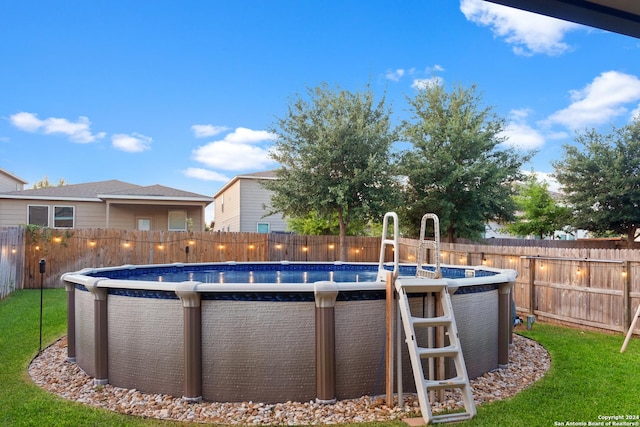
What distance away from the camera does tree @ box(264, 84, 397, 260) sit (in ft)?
45.7

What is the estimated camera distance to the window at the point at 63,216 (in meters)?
17.6

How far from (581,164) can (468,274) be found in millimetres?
13334

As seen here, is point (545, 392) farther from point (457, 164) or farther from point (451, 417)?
point (457, 164)

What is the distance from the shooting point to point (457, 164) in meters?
14.4

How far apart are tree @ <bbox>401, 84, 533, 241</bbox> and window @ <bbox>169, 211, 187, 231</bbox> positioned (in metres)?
9.30

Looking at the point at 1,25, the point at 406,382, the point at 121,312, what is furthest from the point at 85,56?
the point at 406,382

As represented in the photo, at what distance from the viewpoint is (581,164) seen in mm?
17359

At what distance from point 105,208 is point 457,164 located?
549 inches

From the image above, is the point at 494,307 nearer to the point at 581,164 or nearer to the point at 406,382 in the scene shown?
the point at 406,382

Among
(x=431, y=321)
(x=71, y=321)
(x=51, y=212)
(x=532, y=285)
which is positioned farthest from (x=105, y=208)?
(x=431, y=321)

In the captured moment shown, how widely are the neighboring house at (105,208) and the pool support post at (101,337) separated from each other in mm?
12804

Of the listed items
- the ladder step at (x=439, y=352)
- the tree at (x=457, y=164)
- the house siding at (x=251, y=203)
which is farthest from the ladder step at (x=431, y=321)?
the house siding at (x=251, y=203)

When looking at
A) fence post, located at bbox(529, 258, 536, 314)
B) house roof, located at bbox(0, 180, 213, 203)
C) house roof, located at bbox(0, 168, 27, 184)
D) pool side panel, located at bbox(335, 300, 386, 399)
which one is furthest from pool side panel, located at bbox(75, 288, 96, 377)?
house roof, located at bbox(0, 168, 27, 184)

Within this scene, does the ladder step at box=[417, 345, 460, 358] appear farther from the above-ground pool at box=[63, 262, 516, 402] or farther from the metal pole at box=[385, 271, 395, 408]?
the above-ground pool at box=[63, 262, 516, 402]
